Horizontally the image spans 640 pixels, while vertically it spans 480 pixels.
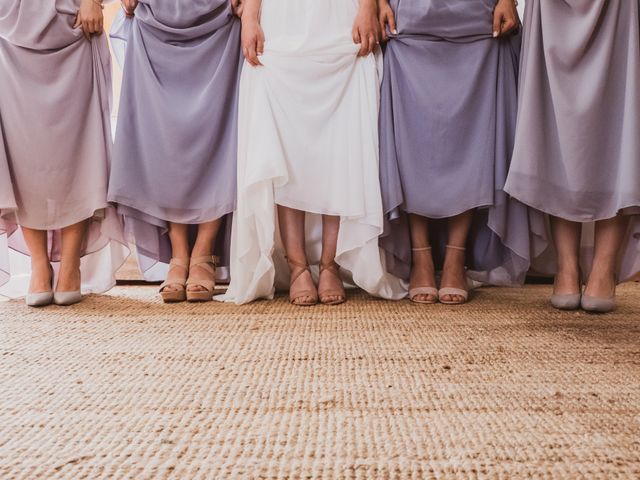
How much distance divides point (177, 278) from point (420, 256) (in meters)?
0.69

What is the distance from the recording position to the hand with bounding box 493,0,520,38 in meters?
1.48

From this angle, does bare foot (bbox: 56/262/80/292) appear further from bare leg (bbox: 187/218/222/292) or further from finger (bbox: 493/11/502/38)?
finger (bbox: 493/11/502/38)

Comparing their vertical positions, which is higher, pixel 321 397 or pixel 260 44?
pixel 260 44

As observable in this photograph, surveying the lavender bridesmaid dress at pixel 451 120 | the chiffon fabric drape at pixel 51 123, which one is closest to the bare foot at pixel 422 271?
the lavender bridesmaid dress at pixel 451 120

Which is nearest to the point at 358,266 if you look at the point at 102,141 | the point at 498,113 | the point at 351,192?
the point at 351,192

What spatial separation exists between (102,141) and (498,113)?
3.61ft

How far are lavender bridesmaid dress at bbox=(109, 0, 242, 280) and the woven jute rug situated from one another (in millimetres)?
406

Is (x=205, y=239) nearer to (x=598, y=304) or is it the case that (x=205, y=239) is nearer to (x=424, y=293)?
(x=424, y=293)

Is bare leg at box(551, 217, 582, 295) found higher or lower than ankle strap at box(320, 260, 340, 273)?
higher

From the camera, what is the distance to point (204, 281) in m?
1.55

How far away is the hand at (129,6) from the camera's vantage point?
5.26 feet

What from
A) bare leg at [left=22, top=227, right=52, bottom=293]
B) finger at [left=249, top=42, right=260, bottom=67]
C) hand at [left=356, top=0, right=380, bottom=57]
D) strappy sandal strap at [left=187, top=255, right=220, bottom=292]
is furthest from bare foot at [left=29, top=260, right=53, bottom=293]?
hand at [left=356, top=0, right=380, bottom=57]

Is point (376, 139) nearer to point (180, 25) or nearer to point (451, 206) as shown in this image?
point (451, 206)

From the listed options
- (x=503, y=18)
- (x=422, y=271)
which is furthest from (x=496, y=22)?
(x=422, y=271)
